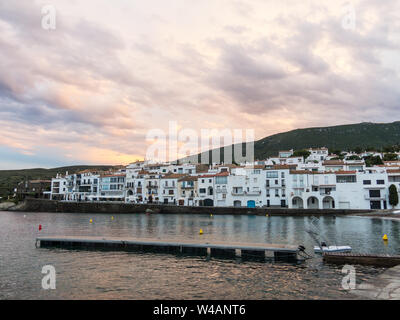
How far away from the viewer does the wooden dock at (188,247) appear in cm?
2468

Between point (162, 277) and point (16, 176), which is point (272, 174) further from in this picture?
point (16, 176)

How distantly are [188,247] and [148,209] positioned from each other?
6230cm

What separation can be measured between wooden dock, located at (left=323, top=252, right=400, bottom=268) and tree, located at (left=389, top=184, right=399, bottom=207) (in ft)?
183

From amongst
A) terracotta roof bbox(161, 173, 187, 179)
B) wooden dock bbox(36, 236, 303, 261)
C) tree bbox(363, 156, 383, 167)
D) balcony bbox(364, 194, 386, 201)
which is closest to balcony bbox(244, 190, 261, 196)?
terracotta roof bbox(161, 173, 187, 179)

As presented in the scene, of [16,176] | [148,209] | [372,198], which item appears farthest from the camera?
[16,176]

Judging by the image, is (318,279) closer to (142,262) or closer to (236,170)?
(142,262)

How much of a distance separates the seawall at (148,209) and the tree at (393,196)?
225 inches

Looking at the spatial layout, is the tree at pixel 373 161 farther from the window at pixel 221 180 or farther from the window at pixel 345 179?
the window at pixel 221 180

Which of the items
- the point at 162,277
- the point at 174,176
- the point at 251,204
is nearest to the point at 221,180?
the point at 251,204

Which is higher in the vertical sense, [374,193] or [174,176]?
[174,176]

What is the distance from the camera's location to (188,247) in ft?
89.5
